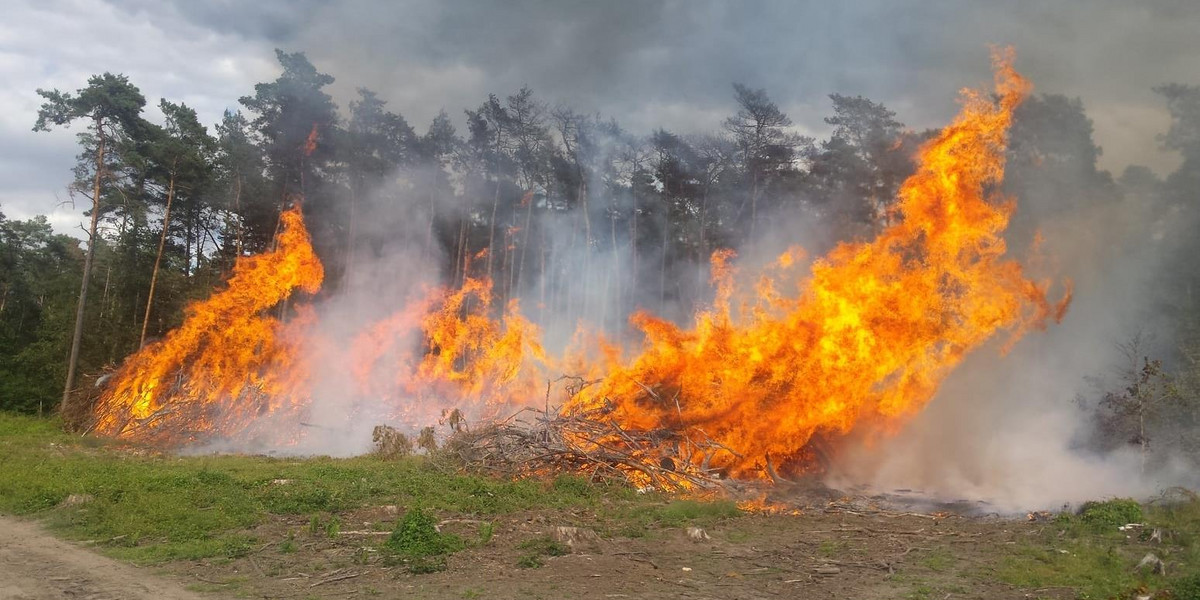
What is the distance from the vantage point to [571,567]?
9125mm

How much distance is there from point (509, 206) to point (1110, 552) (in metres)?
36.8

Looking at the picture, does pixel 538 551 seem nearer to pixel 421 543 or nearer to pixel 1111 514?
pixel 421 543

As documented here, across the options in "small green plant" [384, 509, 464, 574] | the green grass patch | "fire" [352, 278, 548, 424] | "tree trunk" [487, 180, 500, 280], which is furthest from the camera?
"tree trunk" [487, 180, 500, 280]

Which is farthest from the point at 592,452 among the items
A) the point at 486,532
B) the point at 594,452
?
the point at 486,532

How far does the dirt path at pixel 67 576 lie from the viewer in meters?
7.73

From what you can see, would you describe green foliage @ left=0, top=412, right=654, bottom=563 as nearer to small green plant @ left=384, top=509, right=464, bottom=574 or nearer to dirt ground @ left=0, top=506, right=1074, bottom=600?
small green plant @ left=384, top=509, right=464, bottom=574

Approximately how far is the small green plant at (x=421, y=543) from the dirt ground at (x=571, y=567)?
20cm

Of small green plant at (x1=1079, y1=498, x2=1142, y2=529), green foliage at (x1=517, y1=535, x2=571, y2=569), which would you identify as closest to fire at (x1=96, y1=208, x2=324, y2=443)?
green foliage at (x1=517, y1=535, x2=571, y2=569)

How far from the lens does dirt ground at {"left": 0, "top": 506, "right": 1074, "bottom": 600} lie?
26.3 ft

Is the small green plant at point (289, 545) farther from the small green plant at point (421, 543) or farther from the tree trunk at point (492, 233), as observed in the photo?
the tree trunk at point (492, 233)

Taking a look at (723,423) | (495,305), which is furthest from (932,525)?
(495,305)

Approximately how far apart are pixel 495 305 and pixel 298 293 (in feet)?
40.3

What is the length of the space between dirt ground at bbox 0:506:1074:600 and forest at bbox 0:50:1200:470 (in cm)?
1618

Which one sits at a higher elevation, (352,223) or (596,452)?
(352,223)
